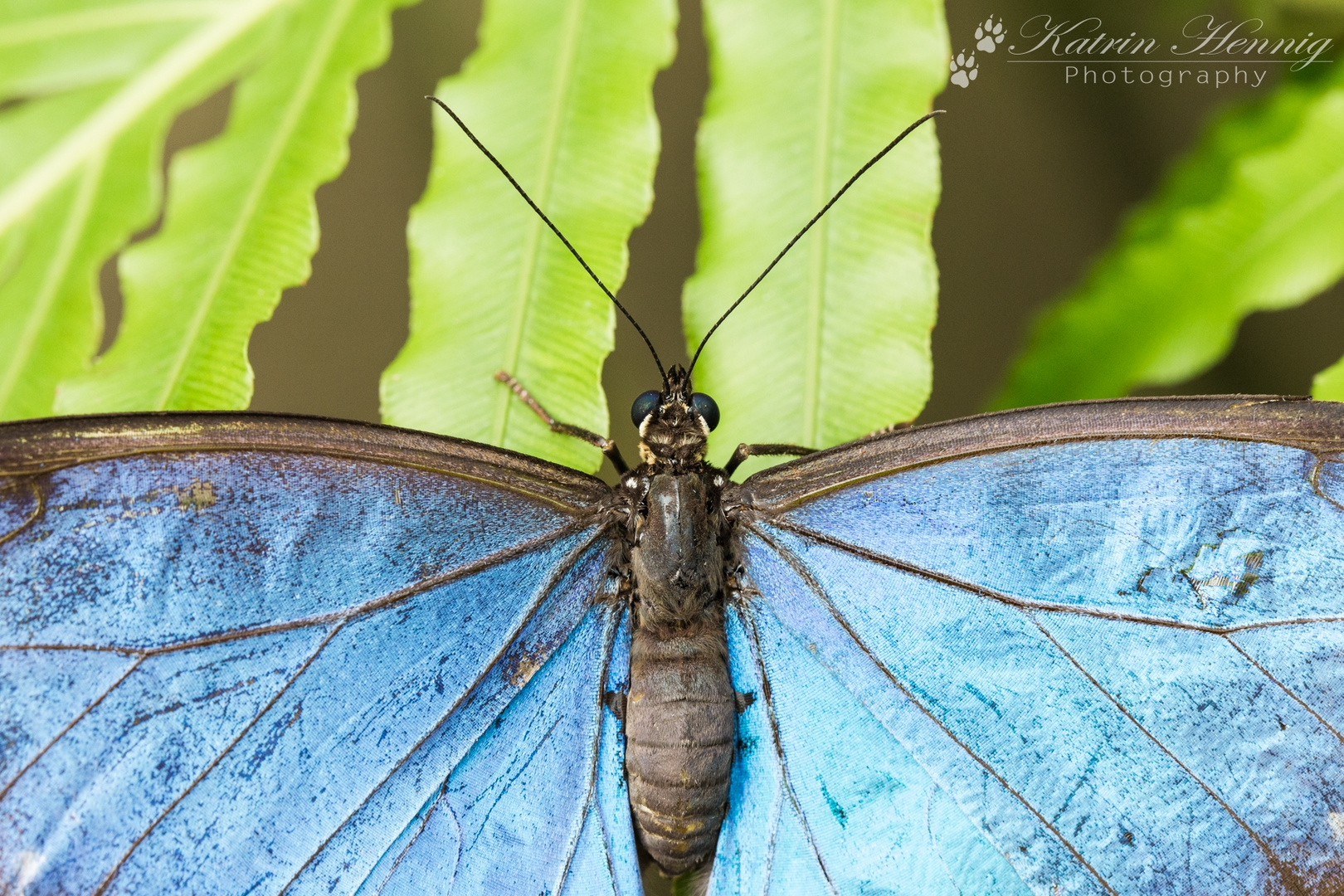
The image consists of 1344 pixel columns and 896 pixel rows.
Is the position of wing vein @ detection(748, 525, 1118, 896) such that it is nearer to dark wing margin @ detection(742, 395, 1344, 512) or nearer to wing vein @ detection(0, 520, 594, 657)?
dark wing margin @ detection(742, 395, 1344, 512)

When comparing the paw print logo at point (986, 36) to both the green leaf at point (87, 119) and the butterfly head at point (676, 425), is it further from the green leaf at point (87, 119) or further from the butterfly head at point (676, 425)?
the green leaf at point (87, 119)

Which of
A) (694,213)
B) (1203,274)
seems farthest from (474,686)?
(694,213)

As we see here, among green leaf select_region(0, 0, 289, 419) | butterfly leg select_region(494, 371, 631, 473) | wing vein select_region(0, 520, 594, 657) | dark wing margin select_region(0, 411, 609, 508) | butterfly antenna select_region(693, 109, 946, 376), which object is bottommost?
wing vein select_region(0, 520, 594, 657)

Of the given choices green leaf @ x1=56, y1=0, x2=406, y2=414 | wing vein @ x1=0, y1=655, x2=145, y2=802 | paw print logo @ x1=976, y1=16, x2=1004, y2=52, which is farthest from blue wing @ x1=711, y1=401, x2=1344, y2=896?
paw print logo @ x1=976, y1=16, x2=1004, y2=52

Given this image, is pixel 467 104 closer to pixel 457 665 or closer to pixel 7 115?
pixel 7 115

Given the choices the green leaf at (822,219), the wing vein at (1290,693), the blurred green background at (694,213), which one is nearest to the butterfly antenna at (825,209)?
the green leaf at (822,219)

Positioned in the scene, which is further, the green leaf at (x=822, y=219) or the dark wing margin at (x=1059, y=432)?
the green leaf at (x=822, y=219)
